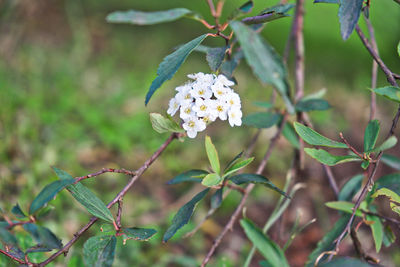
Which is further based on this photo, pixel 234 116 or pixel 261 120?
pixel 261 120

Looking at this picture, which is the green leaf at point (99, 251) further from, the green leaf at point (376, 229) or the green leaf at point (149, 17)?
the green leaf at point (376, 229)

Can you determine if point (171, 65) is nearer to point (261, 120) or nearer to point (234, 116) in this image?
point (234, 116)

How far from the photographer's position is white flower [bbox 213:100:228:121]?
0.74m

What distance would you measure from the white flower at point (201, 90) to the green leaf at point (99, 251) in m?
0.30

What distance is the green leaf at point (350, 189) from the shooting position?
96cm

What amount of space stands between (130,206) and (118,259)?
300 mm

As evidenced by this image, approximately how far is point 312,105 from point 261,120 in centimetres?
15

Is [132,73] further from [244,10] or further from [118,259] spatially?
[244,10]

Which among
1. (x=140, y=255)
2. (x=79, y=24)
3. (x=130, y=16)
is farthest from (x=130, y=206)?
(x=79, y=24)

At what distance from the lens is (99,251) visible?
0.66 m

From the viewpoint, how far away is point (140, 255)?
134 cm

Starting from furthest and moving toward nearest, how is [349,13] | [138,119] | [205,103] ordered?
1. [138,119]
2. [205,103]
3. [349,13]

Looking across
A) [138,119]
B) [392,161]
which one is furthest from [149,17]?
[138,119]

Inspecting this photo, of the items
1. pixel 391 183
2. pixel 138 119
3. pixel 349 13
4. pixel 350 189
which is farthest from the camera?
pixel 138 119
